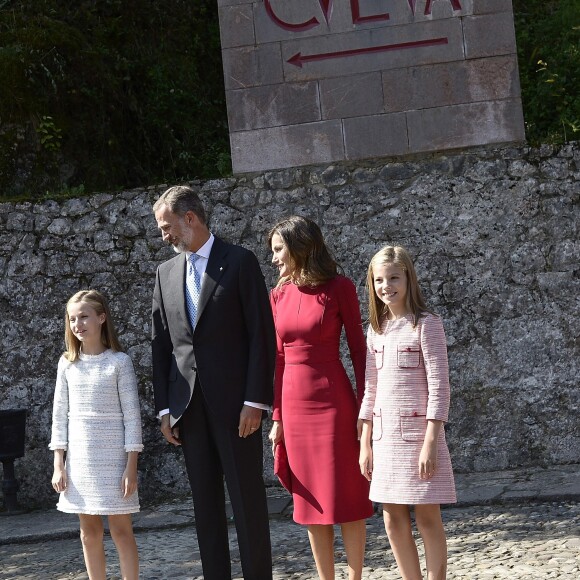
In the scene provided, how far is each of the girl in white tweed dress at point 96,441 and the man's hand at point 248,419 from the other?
0.53m

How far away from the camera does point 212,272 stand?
4.15 m

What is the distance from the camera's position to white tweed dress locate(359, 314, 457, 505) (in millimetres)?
3744

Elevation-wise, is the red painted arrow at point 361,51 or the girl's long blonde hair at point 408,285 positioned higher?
the red painted arrow at point 361,51

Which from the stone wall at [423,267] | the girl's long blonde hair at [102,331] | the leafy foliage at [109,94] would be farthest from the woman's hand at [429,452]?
the leafy foliage at [109,94]

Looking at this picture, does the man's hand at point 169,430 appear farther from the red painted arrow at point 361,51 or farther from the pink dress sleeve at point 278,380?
the red painted arrow at point 361,51

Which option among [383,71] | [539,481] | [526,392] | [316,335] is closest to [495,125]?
[383,71]

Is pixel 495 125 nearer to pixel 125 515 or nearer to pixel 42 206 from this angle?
pixel 42 206

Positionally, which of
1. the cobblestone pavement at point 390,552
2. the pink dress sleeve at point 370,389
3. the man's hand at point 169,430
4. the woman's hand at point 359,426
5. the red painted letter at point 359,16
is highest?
the red painted letter at point 359,16

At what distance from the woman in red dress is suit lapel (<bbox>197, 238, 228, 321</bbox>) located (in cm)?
21

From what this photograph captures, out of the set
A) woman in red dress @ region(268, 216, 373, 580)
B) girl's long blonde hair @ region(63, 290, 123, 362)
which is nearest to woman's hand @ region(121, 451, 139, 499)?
girl's long blonde hair @ region(63, 290, 123, 362)

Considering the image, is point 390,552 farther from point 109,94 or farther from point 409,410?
point 109,94

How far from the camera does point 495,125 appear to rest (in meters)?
6.53

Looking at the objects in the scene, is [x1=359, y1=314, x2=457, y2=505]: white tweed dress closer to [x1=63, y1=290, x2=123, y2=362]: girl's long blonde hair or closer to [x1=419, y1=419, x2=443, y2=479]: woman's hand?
[x1=419, y1=419, x2=443, y2=479]: woman's hand

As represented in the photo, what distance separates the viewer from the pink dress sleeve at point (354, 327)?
13.5 feet
